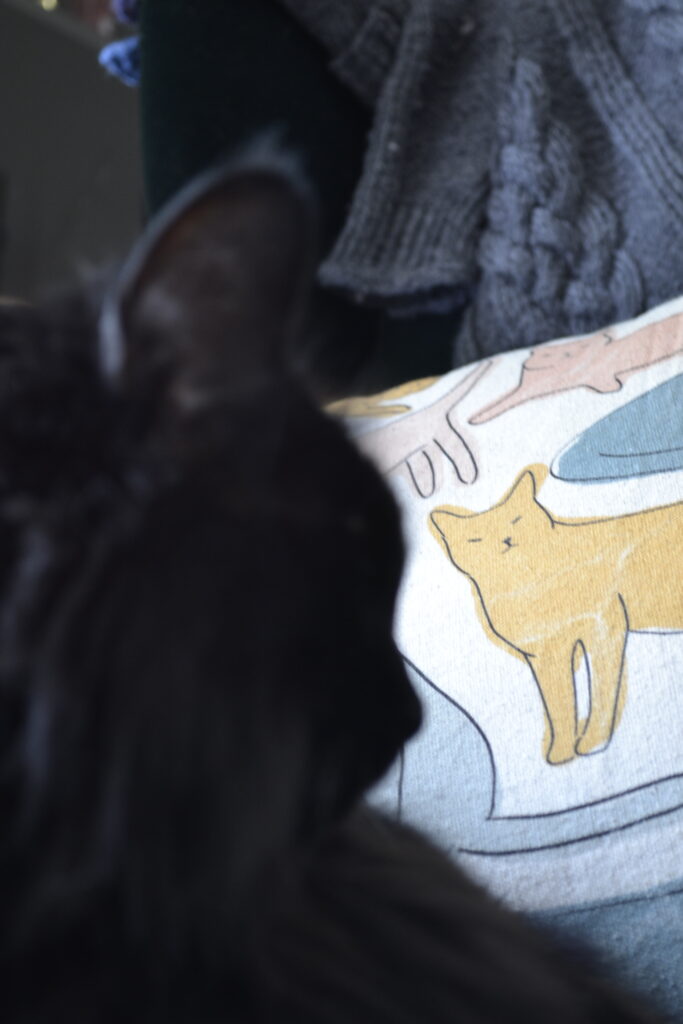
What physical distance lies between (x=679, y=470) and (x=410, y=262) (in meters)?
0.53

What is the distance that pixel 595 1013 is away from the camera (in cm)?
48

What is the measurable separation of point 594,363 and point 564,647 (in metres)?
0.27

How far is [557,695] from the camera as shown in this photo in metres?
0.60

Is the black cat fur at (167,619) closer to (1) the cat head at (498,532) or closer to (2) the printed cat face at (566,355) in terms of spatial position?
(1) the cat head at (498,532)

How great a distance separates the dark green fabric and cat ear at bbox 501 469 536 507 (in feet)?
1.36

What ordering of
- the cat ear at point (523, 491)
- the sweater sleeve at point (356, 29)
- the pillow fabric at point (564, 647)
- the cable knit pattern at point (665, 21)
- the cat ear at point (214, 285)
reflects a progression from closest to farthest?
the cat ear at point (214, 285) → the pillow fabric at point (564, 647) → the cat ear at point (523, 491) → the cable knit pattern at point (665, 21) → the sweater sleeve at point (356, 29)

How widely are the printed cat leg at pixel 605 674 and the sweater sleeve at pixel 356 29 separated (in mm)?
834

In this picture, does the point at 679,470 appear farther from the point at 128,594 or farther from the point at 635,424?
the point at 128,594

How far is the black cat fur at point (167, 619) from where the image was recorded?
312 millimetres

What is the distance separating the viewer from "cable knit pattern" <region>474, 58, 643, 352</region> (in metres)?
1.01

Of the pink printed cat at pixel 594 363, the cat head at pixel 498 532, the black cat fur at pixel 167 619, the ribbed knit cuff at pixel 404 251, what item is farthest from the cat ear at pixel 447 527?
the ribbed knit cuff at pixel 404 251

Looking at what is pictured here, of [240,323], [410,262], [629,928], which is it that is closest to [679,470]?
[629,928]

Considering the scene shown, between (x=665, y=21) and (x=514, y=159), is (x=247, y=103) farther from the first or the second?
(x=665, y=21)

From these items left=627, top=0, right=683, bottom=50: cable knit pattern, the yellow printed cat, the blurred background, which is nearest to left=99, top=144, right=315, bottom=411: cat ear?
the yellow printed cat
